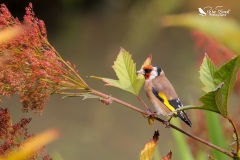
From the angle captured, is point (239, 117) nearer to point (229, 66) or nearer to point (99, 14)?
point (229, 66)

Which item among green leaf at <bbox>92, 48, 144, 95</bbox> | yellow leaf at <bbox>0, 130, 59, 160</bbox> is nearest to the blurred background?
green leaf at <bbox>92, 48, 144, 95</bbox>

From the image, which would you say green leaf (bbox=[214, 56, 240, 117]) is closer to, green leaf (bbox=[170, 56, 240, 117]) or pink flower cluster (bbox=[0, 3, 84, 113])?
green leaf (bbox=[170, 56, 240, 117])

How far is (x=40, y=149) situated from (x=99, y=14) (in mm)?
7546

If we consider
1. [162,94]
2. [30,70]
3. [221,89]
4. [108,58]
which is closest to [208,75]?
[221,89]

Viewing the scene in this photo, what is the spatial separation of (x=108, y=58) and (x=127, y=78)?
5.84 metres

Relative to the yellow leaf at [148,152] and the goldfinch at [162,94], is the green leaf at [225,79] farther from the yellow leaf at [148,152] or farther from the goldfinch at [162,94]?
the goldfinch at [162,94]

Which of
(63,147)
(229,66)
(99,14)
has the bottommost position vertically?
(229,66)

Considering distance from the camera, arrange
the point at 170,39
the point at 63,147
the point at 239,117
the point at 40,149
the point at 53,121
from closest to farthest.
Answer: the point at 40,149 < the point at 239,117 < the point at 63,147 < the point at 53,121 < the point at 170,39

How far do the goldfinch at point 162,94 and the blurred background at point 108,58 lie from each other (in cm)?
213

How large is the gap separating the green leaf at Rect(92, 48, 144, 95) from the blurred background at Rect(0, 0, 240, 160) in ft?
8.37

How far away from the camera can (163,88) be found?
3.48 ft

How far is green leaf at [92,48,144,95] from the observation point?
2.19ft

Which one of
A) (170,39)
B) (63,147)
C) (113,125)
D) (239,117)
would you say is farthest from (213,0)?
(239,117)

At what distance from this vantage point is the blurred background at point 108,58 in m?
4.98
